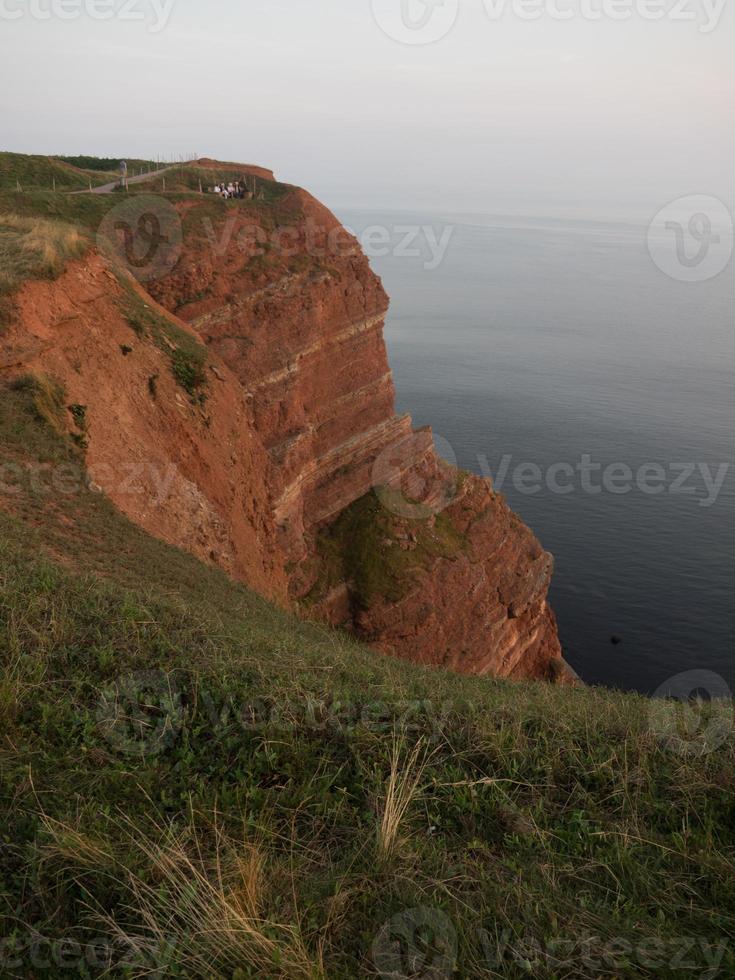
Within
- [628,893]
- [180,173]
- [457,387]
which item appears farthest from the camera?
[457,387]

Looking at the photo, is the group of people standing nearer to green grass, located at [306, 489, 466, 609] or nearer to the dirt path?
the dirt path

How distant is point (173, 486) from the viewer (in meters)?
17.4

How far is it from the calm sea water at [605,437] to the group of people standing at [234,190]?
17.8 metres

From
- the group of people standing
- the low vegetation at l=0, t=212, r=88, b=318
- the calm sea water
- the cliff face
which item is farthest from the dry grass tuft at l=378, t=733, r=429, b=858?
the calm sea water

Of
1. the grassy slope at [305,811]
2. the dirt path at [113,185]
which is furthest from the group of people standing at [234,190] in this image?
the grassy slope at [305,811]

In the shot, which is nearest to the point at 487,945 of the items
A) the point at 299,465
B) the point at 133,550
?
the point at 133,550

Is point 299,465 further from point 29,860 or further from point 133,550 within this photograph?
point 29,860

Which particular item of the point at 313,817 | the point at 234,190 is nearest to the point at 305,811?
the point at 313,817

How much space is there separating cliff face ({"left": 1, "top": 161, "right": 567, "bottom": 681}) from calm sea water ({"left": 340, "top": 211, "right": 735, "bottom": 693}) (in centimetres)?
808

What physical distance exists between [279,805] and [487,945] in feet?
5.37

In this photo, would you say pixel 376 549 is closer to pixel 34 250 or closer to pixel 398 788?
pixel 34 250

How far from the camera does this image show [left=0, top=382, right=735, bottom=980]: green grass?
3.53m

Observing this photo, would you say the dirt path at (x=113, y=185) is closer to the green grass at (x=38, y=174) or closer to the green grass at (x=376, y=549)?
the green grass at (x=38, y=174)

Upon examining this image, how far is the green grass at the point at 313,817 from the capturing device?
3.53 metres
